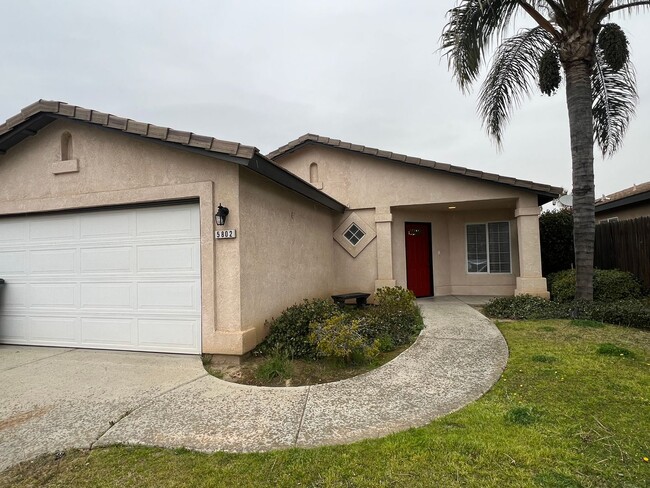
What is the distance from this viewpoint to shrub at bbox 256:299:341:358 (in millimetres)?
5230

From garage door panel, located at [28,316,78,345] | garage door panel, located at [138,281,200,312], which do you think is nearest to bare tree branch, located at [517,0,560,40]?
garage door panel, located at [138,281,200,312]

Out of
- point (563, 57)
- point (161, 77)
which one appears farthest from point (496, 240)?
point (161, 77)

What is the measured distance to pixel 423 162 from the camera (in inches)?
360

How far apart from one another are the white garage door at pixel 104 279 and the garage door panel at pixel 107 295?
0.7 inches

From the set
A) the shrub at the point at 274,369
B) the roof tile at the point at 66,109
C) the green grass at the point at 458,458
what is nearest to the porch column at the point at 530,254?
the green grass at the point at 458,458

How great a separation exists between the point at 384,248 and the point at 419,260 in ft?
6.22

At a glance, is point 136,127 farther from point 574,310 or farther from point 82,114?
point 574,310

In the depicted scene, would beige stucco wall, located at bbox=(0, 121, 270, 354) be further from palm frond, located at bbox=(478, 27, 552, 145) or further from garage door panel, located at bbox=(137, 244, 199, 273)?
palm frond, located at bbox=(478, 27, 552, 145)

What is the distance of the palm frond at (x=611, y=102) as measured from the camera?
8.66m

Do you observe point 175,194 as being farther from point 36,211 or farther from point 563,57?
point 563,57

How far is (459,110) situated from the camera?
13.0m

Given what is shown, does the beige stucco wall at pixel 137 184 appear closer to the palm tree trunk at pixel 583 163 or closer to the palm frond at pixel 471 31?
the palm frond at pixel 471 31

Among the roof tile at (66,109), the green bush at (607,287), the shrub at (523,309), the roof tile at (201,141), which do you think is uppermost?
the roof tile at (66,109)

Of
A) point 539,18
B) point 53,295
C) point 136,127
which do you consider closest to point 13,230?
point 53,295
